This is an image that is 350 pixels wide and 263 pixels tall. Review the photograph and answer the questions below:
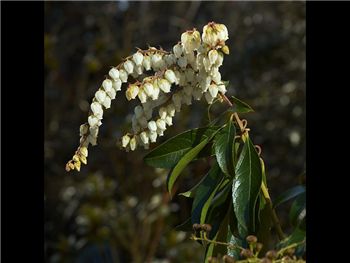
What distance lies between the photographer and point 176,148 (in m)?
1.29

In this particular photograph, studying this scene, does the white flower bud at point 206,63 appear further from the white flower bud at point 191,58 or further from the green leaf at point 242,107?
the green leaf at point 242,107

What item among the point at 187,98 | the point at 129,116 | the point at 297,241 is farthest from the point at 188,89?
the point at 129,116

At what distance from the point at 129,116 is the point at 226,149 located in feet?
9.16

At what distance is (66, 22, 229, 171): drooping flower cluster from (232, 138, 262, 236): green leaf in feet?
0.42

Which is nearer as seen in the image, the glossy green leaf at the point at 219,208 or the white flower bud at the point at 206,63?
the white flower bud at the point at 206,63

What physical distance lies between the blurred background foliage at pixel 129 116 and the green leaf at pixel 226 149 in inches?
104

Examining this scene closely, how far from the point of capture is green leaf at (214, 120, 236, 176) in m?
1.17

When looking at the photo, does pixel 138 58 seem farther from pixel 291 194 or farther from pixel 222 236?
pixel 291 194

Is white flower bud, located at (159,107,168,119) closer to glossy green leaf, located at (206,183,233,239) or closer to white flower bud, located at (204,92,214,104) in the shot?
white flower bud, located at (204,92,214,104)

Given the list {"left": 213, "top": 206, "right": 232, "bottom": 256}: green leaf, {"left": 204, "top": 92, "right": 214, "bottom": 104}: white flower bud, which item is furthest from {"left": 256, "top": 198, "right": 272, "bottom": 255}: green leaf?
{"left": 204, "top": 92, "right": 214, "bottom": 104}: white flower bud

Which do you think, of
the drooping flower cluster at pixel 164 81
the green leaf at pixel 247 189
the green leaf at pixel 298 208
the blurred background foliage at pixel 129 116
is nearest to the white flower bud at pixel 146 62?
the drooping flower cluster at pixel 164 81

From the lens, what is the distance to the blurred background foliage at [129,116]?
13.0ft
